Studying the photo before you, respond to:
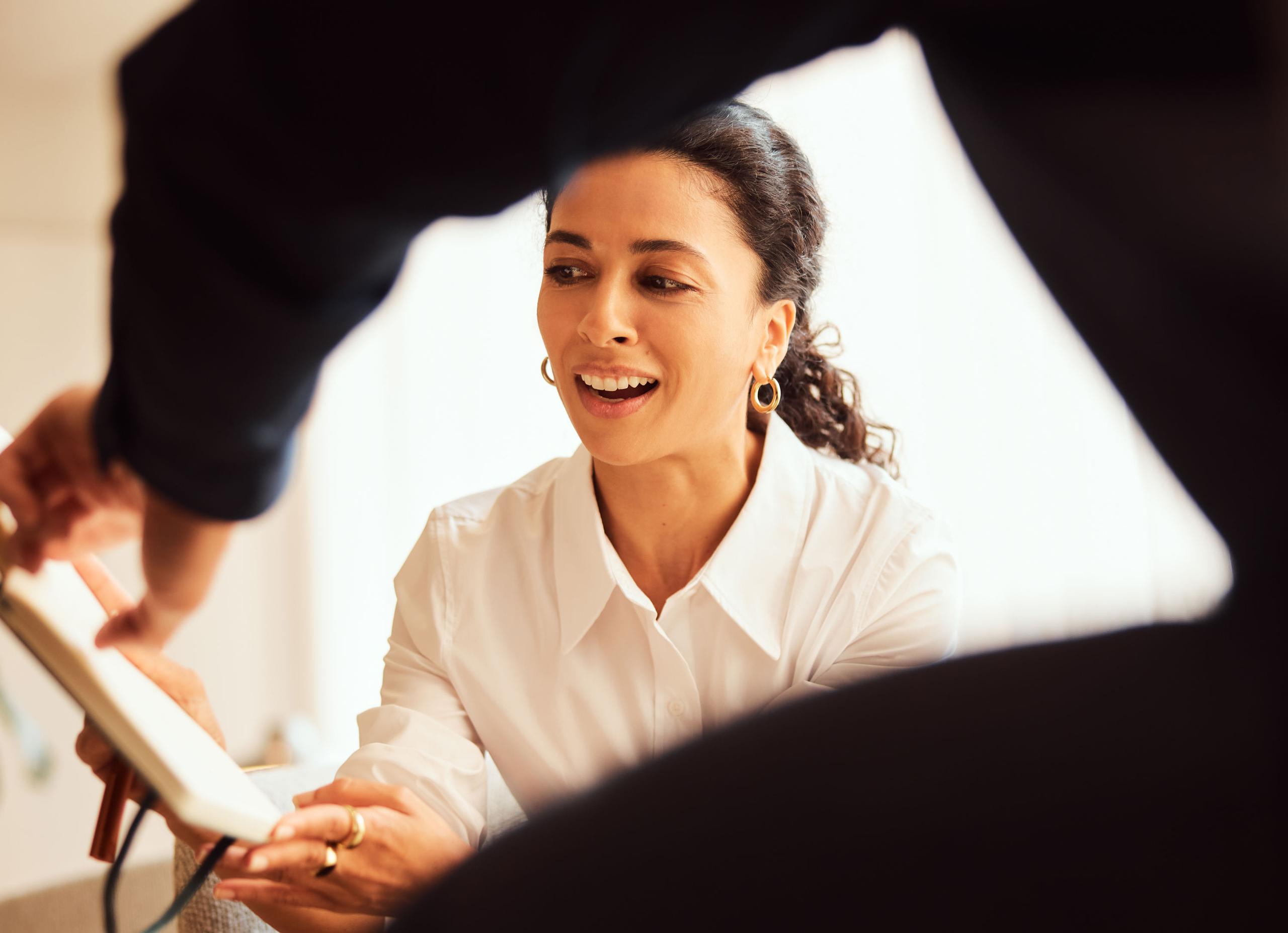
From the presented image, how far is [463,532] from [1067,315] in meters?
1.09

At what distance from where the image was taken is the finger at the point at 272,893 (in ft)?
2.70

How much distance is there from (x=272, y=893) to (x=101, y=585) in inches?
10.4

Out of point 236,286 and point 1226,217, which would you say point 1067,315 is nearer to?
point 1226,217

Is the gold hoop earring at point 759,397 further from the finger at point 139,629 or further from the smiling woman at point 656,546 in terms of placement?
the finger at point 139,629

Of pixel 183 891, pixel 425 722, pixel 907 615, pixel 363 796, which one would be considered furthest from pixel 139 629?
pixel 907 615

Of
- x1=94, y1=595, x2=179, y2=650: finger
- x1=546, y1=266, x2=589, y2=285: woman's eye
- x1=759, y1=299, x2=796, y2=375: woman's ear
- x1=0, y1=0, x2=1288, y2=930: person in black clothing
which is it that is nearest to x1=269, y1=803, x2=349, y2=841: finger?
x1=94, y1=595, x2=179, y2=650: finger

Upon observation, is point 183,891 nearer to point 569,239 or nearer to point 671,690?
point 671,690

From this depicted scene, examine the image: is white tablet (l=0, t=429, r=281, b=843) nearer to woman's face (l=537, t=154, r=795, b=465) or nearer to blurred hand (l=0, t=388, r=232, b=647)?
blurred hand (l=0, t=388, r=232, b=647)

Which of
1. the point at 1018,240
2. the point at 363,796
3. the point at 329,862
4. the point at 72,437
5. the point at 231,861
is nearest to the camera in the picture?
the point at 1018,240

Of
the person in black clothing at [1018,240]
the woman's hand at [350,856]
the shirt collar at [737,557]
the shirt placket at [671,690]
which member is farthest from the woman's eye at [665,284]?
the person in black clothing at [1018,240]

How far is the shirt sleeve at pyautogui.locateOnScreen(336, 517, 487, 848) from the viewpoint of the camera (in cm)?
116

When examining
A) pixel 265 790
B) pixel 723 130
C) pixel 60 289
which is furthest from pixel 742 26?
pixel 60 289

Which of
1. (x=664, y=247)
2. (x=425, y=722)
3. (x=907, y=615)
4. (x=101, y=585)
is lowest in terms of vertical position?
(x=425, y=722)

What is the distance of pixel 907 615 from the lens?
1.28 metres
